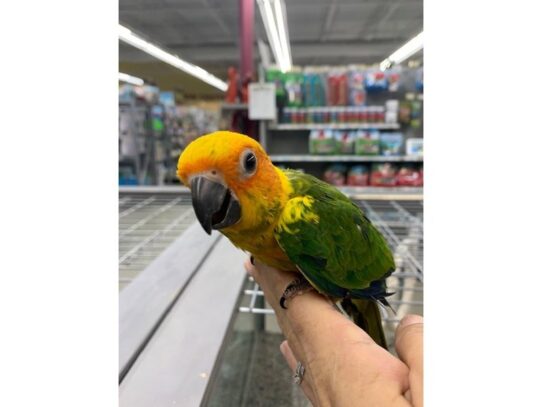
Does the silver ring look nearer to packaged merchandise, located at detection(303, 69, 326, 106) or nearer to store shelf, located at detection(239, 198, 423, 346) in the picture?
store shelf, located at detection(239, 198, 423, 346)

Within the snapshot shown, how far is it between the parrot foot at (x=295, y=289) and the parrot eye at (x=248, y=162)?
23 cm

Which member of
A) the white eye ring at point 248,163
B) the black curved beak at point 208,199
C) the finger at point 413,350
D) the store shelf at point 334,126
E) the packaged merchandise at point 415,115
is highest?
the packaged merchandise at point 415,115

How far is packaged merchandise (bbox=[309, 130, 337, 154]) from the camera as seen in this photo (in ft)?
11.5

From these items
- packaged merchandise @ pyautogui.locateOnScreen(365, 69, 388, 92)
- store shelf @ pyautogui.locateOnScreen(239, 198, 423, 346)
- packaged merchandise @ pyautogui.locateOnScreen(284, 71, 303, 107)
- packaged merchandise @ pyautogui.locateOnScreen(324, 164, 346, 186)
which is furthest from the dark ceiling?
store shelf @ pyautogui.locateOnScreen(239, 198, 423, 346)

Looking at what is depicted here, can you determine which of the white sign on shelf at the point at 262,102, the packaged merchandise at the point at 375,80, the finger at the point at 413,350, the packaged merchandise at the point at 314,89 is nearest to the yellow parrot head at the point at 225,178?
the finger at the point at 413,350

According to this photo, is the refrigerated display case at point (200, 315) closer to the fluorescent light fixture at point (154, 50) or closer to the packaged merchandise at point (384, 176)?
the fluorescent light fixture at point (154, 50)

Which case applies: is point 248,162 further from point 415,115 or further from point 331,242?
point 415,115

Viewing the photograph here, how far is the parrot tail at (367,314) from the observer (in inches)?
32.0

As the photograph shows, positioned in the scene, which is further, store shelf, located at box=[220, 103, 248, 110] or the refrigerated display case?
store shelf, located at box=[220, 103, 248, 110]

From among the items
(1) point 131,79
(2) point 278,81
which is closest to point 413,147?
(2) point 278,81

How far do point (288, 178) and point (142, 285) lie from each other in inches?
16.2

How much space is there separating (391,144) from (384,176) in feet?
0.94
